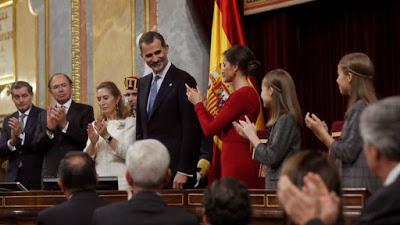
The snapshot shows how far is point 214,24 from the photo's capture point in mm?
6402

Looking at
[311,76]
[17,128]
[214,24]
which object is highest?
[214,24]

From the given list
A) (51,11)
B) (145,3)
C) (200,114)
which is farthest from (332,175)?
(51,11)

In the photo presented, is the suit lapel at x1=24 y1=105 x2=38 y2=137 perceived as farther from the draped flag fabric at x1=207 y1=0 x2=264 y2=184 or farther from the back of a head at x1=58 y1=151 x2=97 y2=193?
the back of a head at x1=58 y1=151 x2=97 y2=193

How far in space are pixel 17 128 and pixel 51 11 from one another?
2.65 m

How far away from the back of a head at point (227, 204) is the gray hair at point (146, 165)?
0.36m

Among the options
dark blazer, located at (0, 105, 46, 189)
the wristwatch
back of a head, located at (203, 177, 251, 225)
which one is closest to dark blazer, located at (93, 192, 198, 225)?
back of a head, located at (203, 177, 251, 225)

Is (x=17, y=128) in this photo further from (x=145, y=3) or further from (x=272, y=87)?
(x=272, y=87)

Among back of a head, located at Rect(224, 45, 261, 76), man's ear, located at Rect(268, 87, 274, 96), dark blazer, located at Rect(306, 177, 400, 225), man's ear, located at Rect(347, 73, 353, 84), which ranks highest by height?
back of a head, located at Rect(224, 45, 261, 76)

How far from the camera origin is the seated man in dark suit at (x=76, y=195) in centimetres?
317

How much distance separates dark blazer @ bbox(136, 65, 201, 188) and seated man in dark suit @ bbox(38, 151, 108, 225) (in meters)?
1.50

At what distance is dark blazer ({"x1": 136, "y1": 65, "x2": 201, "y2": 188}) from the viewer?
187 inches

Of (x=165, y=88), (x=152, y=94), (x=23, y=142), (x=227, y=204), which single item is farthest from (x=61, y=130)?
(x=227, y=204)

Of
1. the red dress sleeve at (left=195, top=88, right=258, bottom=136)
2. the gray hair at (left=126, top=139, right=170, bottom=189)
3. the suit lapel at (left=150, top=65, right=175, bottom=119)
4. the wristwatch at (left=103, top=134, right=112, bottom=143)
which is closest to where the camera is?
the gray hair at (left=126, top=139, right=170, bottom=189)

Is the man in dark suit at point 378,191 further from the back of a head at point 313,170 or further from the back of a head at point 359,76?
the back of a head at point 359,76
